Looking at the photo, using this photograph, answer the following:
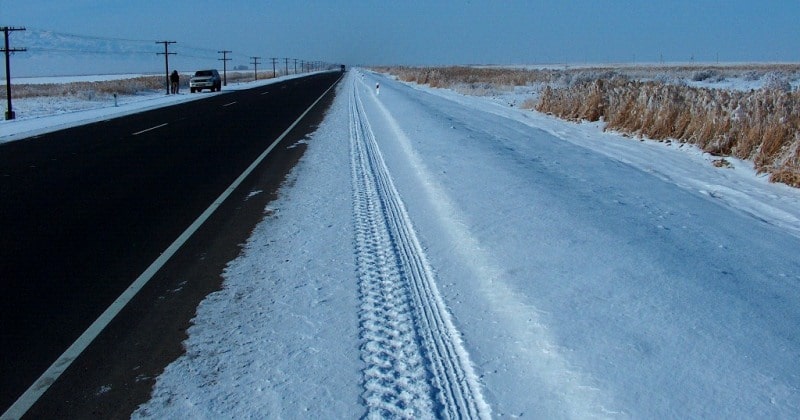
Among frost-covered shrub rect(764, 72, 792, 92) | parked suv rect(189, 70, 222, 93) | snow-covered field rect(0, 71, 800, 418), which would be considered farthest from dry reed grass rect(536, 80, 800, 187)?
parked suv rect(189, 70, 222, 93)

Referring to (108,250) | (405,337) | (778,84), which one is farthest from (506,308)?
(778,84)

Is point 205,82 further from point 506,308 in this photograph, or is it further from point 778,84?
point 506,308

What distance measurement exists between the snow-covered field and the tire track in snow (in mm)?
15

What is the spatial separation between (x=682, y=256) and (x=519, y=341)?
90.9 inches

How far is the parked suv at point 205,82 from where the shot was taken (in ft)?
160

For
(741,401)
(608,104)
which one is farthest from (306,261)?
(608,104)

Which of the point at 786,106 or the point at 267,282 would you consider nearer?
the point at 267,282

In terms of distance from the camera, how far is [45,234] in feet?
22.3

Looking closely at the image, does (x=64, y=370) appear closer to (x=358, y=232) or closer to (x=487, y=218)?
(x=358, y=232)

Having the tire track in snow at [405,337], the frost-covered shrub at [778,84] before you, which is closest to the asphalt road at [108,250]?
the tire track in snow at [405,337]

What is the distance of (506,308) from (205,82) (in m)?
48.2

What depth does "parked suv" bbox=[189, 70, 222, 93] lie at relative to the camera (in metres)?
48.9

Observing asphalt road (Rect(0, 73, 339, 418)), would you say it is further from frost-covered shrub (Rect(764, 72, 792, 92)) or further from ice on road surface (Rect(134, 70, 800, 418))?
frost-covered shrub (Rect(764, 72, 792, 92))

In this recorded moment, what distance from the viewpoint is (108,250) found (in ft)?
20.5
